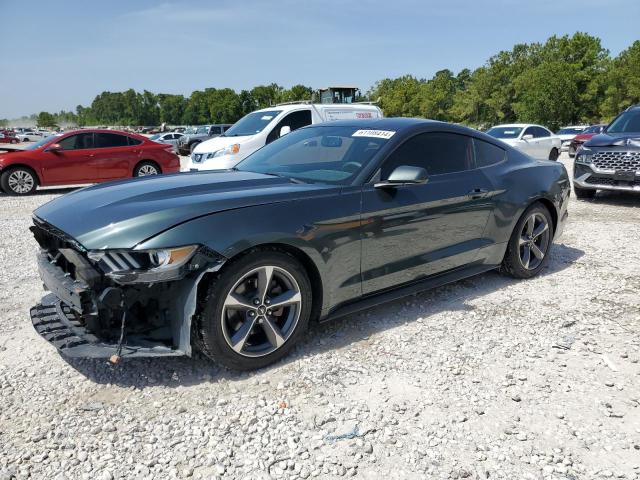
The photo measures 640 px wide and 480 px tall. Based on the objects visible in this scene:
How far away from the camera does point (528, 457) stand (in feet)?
7.80

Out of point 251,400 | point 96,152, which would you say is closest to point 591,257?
point 251,400

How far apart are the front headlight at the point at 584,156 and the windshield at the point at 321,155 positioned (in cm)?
674

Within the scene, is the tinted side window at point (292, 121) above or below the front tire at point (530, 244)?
above

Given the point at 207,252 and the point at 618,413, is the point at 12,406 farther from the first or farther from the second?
the point at 618,413

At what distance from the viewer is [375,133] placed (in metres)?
3.92

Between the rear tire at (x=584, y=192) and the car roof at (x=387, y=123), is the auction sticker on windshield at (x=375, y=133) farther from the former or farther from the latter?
the rear tire at (x=584, y=192)

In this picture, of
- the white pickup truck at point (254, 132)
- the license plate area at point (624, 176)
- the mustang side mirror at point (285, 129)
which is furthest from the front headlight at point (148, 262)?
the license plate area at point (624, 176)

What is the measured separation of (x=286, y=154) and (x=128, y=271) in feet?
6.26

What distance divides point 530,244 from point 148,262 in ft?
12.1

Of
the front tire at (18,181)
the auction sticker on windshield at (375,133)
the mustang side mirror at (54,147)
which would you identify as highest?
the auction sticker on windshield at (375,133)

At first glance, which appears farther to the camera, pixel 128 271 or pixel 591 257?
pixel 591 257

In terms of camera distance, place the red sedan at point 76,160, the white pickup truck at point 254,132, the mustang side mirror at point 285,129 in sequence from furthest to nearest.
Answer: the red sedan at point 76,160
the mustang side mirror at point 285,129
the white pickup truck at point 254,132

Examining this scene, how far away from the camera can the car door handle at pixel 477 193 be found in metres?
4.20

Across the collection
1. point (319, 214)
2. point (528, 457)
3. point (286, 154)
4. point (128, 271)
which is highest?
point (286, 154)
